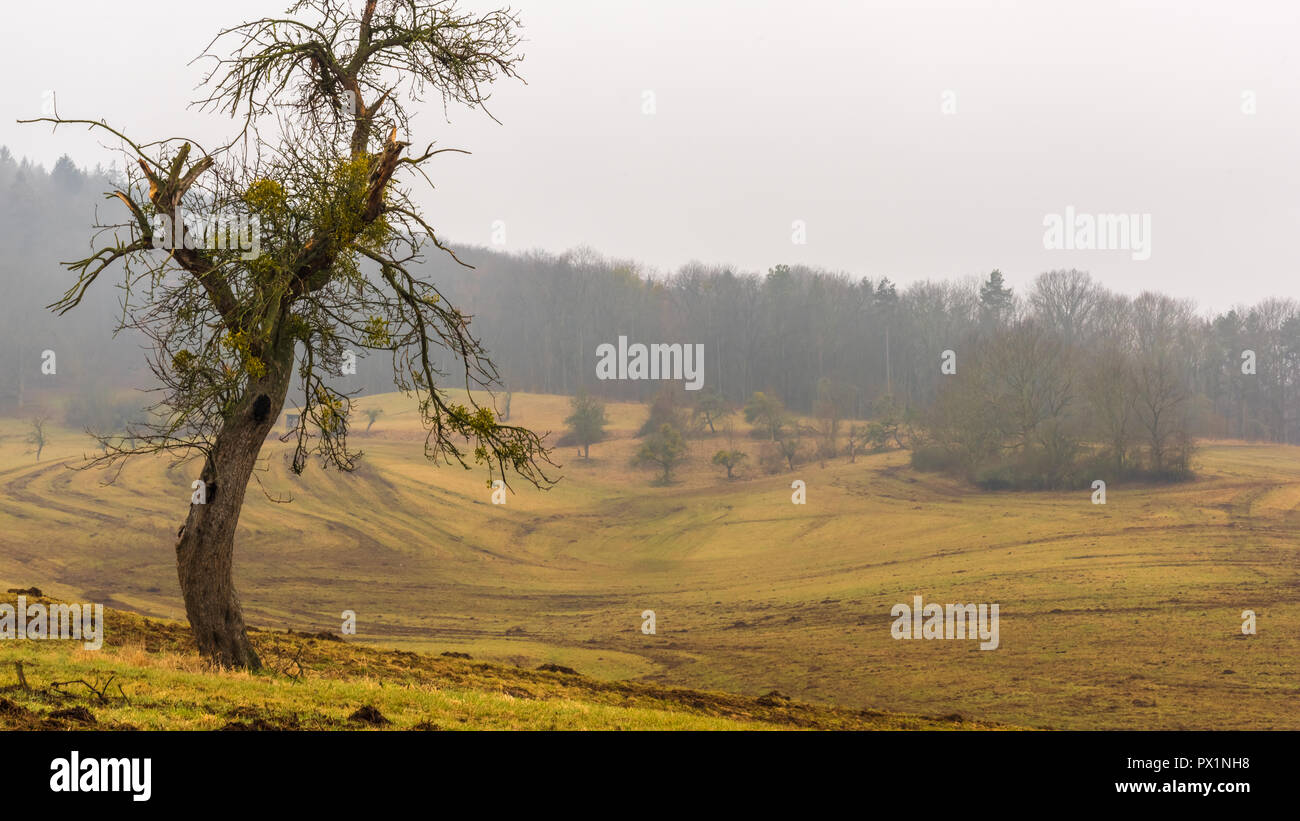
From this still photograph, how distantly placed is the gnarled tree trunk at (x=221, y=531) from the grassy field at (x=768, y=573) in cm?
484

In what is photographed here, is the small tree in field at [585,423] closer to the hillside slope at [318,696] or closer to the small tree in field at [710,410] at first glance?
the small tree in field at [710,410]

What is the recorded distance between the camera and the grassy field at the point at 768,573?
83.7 feet

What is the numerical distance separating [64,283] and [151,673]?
135m

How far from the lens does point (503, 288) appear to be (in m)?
118

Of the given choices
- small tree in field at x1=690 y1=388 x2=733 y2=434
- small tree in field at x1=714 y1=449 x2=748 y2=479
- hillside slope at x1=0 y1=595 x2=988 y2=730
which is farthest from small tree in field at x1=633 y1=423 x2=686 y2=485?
hillside slope at x1=0 y1=595 x2=988 y2=730

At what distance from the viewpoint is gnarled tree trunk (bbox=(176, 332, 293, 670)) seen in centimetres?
1250

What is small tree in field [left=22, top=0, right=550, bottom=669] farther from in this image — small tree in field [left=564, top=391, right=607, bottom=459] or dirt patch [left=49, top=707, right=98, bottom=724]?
small tree in field [left=564, top=391, right=607, bottom=459]

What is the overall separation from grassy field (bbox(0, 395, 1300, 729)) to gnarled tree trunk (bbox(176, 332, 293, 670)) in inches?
190

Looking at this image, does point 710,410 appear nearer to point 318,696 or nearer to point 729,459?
point 729,459

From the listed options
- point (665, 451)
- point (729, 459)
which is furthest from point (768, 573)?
point (729, 459)

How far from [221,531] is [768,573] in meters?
32.2

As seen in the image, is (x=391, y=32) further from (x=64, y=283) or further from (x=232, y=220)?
(x=64, y=283)

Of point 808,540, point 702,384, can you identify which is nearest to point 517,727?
point 808,540

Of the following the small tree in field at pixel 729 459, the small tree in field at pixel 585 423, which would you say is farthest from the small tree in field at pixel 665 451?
the small tree in field at pixel 585 423
